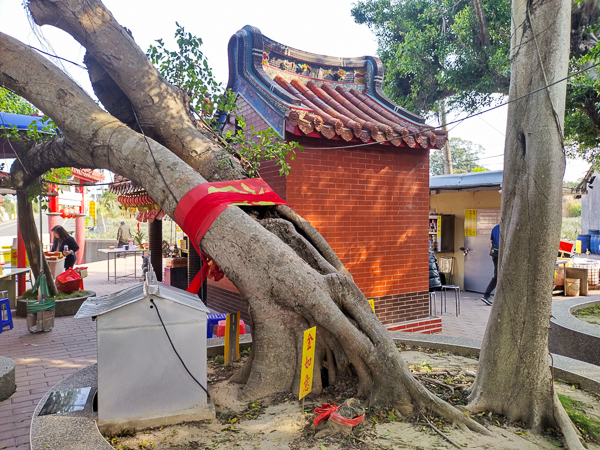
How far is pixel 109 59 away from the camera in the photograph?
4387 millimetres

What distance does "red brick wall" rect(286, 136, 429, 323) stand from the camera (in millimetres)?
6457

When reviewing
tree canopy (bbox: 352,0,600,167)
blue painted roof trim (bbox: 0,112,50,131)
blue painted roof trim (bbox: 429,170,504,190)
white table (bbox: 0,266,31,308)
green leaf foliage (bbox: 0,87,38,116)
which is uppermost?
tree canopy (bbox: 352,0,600,167)

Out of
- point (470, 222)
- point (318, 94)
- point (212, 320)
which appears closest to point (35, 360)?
point (212, 320)

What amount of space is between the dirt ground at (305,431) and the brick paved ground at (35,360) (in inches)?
59.9

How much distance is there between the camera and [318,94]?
297 inches

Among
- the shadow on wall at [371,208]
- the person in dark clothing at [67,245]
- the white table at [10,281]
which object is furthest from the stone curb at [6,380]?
the person in dark clothing at [67,245]

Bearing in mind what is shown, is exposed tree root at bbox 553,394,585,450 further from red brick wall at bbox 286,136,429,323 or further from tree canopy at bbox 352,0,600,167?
tree canopy at bbox 352,0,600,167

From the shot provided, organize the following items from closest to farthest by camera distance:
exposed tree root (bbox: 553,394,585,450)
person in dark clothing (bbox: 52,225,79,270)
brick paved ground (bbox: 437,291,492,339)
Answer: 1. exposed tree root (bbox: 553,394,585,450)
2. brick paved ground (bbox: 437,291,492,339)
3. person in dark clothing (bbox: 52,225,79,270)

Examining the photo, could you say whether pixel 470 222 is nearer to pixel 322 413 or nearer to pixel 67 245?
pixel 322 413

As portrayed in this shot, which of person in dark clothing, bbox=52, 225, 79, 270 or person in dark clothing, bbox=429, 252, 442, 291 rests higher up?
person in dark clothing, bbox=52, 225, 79, 270

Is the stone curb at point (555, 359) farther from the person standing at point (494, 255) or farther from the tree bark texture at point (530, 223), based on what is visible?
the person standing at point (494, 255)

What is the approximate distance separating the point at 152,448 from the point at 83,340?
4.79m

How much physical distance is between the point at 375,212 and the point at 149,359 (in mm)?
4454

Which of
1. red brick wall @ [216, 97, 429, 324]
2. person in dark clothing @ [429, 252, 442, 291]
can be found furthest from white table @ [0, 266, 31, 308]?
person in dark clothing @ [429, 252, 442, 291]
